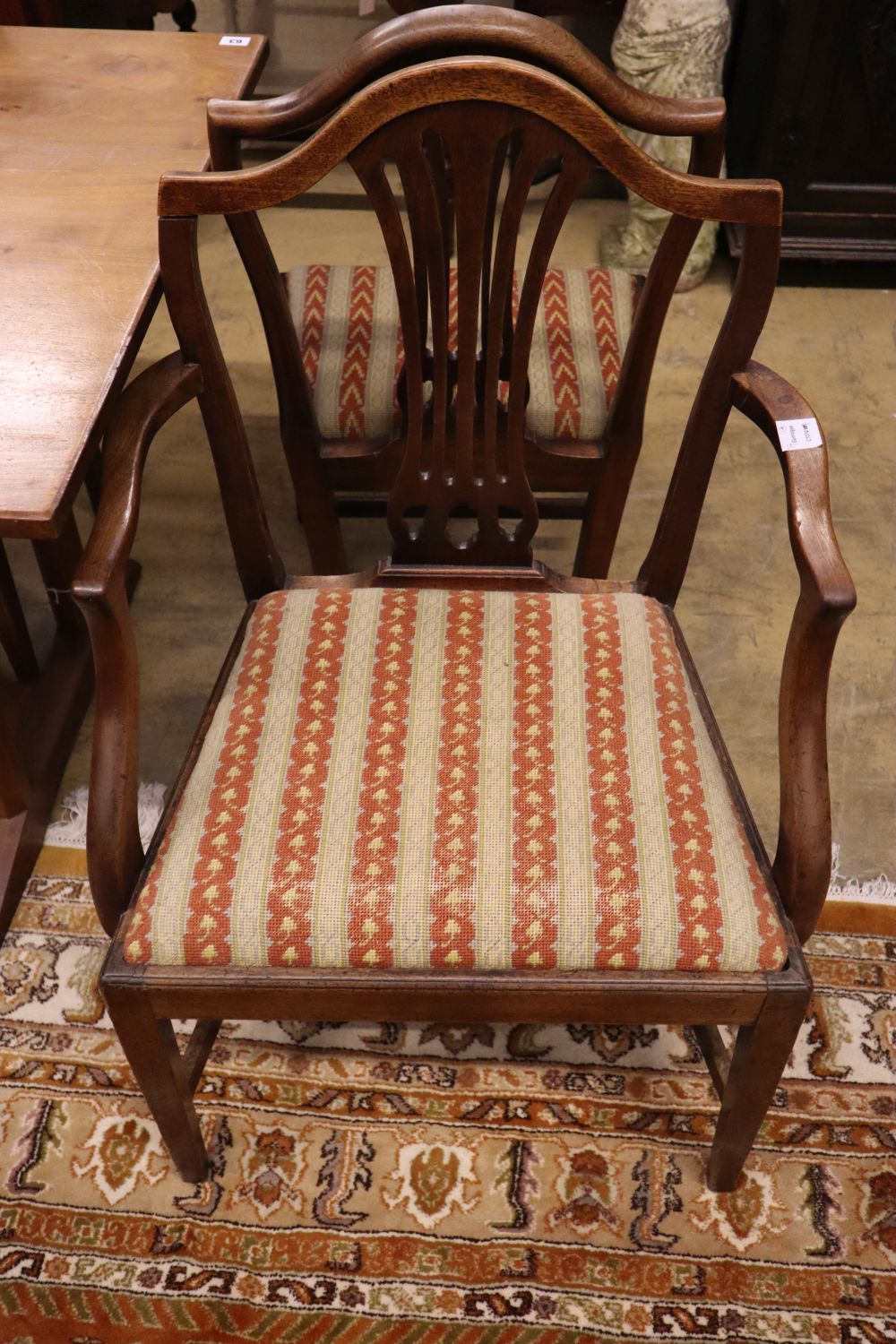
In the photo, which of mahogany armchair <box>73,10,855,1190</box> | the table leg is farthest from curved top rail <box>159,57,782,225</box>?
the table leg

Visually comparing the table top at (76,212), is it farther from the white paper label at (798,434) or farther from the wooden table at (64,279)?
the white paper label at (798,434)

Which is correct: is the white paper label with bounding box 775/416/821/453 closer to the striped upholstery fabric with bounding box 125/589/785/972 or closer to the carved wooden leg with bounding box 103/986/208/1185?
the striped upholstery fabric with bounding box 125/589/785/972

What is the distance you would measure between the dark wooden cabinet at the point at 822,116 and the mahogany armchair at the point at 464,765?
1597 millimetres

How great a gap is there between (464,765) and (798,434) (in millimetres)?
454

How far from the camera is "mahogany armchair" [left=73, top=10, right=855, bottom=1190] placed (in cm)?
98

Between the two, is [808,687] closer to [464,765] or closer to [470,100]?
[464,765]

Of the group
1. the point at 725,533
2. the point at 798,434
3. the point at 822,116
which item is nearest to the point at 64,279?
the point at 798,434

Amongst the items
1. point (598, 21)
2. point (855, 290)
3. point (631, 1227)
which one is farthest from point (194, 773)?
point (598, 21)

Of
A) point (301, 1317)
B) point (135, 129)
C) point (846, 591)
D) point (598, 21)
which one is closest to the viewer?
point (846, 591)

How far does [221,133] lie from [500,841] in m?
0.79

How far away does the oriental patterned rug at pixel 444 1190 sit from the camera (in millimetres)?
1249

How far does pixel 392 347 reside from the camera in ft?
5.22

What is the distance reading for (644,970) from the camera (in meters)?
1.01

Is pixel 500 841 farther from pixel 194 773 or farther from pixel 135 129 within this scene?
pixel 135 129
